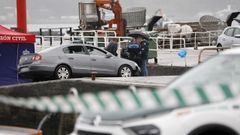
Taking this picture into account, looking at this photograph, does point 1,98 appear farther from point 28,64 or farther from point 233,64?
point 233,64

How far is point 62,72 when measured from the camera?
1775cm

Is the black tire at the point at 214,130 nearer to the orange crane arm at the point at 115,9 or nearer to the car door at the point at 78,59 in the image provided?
the car door at the point at 78,59

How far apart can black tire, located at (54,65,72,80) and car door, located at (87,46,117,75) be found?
101 cm

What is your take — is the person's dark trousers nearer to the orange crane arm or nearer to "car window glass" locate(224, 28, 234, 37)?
"car window glass" locate(224, 28, 234, 37)

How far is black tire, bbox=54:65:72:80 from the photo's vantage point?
690 inches

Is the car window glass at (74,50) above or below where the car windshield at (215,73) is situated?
below

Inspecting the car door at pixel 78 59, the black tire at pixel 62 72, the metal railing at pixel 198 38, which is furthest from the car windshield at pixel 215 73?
the metal railing at pixel 198 38

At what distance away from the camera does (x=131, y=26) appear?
3781cm

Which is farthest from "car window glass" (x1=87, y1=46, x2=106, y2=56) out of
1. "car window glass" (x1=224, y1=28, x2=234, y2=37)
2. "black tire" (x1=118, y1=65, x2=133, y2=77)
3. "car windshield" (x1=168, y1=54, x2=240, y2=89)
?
"car windshield" (x1=168, y1=54, x2=240, y2=89)

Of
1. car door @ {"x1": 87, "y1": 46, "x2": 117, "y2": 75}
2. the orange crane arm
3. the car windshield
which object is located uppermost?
the orange crane arm

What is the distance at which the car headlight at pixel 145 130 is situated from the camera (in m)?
5.75

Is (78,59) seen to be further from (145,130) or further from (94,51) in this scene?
(145,130)

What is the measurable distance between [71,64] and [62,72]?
0.46 m

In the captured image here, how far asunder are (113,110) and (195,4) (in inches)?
6563
